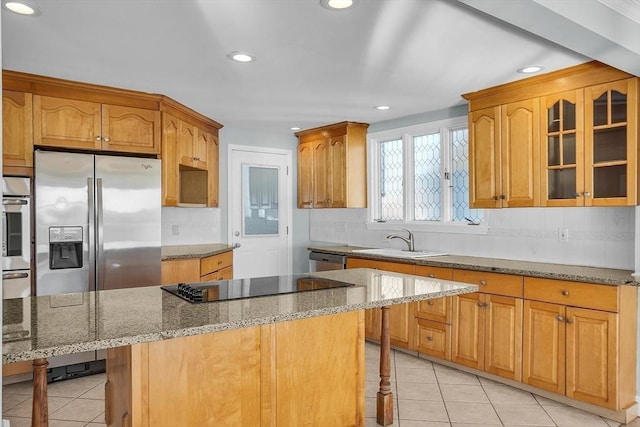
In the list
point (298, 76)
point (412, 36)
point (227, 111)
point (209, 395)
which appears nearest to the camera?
point (209, 395)

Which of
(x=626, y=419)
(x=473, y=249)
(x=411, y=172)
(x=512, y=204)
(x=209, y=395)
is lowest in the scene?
(x=626, y=419)

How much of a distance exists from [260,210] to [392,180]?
167 centimetres

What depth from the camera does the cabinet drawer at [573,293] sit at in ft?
9.39

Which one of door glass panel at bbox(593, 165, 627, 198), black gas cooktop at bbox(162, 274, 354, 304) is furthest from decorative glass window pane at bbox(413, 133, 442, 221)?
black gas cooktop at bbox(162, 274, 354, 304)

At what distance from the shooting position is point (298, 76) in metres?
3.36

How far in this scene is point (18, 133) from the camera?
137 inches

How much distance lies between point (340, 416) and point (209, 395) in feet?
2.47

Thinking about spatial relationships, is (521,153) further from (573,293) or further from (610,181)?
(573,293)

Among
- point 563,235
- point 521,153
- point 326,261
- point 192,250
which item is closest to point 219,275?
point 192,250

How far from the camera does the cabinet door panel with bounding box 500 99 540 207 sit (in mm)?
3463

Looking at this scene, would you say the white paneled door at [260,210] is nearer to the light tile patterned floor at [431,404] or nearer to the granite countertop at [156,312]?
the light tile patterned floor at [431,404]

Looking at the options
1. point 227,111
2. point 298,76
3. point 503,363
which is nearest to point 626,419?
point 503,363

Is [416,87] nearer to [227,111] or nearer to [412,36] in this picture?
[412,36]

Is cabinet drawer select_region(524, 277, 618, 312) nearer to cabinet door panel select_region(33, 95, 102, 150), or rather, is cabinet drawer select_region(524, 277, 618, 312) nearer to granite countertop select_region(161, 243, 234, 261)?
granite countertop select_region(161, 243, 234, 261)
